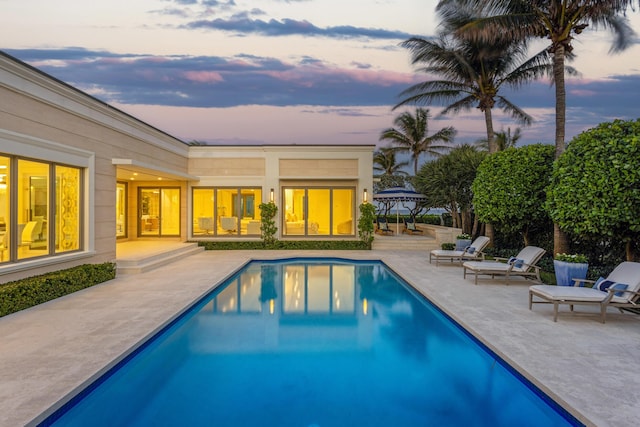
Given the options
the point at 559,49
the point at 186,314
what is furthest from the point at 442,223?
the point at 186,314

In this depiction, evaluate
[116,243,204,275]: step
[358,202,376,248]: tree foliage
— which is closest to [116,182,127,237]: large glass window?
[116,243,204,275]: step

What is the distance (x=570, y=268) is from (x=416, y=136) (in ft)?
81.3

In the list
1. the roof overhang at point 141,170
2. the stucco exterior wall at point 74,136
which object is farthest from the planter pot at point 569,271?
the roof overhang at point 141,170

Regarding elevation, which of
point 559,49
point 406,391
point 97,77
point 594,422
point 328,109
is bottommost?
point 406,391

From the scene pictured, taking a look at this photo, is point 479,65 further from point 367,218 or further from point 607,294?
point 607,294

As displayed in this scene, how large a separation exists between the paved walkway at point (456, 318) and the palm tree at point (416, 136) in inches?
917

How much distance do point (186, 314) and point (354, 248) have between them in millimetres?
10511

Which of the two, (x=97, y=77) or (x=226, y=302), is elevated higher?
(x=97, y=77)

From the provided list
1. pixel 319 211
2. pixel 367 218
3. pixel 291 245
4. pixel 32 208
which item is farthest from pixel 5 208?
pixel 367 218

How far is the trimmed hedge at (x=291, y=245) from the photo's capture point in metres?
17.0

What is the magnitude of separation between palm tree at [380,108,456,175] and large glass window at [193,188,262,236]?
1709 centimetres

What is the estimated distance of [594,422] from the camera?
3.31 metres

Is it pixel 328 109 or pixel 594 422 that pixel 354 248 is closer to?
pixel 594 422

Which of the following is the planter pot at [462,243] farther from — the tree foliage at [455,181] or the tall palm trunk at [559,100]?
the tree foliage at [455,181]
